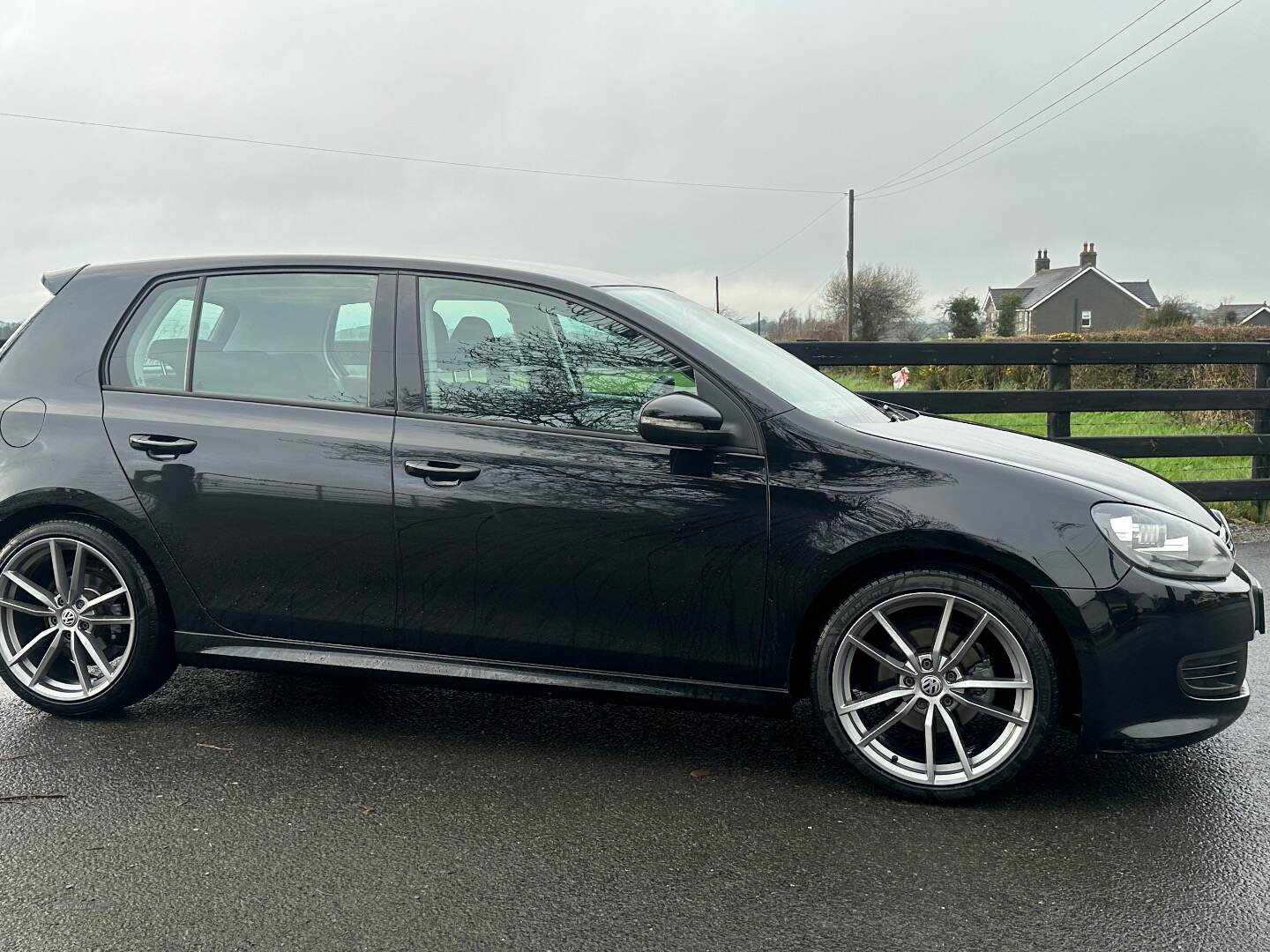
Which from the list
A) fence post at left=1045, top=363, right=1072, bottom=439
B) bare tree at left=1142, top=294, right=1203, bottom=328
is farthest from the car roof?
bare tree at left=1142, top=294, right=1203, bottom=328

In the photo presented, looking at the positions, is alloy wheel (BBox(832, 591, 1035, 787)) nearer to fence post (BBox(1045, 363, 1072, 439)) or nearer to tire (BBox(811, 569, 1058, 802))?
tire (BBox(811, 569, 1058, 802))

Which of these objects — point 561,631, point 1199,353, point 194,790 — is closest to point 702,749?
point 561,631

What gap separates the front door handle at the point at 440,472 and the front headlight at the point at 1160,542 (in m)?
1.96

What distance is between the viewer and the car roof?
3.96m

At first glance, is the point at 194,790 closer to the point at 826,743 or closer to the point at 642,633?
the point at 642,633

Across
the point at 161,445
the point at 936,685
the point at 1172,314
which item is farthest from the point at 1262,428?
the point at 1172,314

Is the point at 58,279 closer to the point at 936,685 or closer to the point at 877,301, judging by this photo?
the point at 936,685

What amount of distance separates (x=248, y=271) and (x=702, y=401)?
1808mm

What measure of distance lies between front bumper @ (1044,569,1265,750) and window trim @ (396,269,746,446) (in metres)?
1.05

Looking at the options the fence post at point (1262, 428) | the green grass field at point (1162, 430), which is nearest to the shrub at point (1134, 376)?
the green grass field at point (1162, 430)

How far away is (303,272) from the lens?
4.13m

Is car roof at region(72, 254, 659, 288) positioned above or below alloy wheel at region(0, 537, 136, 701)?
above

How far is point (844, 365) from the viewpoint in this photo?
8.30m

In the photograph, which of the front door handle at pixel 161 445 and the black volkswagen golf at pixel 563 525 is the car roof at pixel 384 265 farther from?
the front door handle at pixel 161 445
